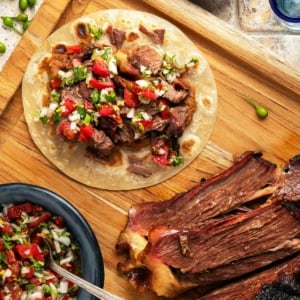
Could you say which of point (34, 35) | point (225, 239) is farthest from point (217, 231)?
point (34, 35)

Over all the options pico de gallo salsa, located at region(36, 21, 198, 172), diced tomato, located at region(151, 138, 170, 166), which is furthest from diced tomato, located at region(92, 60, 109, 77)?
diced tomato, located at region(151, 138, 170, 166)

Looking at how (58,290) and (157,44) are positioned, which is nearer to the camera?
(58,290)

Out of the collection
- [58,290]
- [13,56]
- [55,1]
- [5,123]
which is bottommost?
[58,290]

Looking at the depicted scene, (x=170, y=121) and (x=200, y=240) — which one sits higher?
(x=170, y=121)

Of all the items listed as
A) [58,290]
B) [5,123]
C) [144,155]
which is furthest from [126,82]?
[58,290]

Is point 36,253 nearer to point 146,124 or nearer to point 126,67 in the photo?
point 146,124

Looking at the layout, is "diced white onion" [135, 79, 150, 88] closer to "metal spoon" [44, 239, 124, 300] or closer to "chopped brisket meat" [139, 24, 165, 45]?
"chopped brisket meat" [139, 24, 165, 45]

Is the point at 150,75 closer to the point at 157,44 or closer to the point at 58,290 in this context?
the point at 157,44
